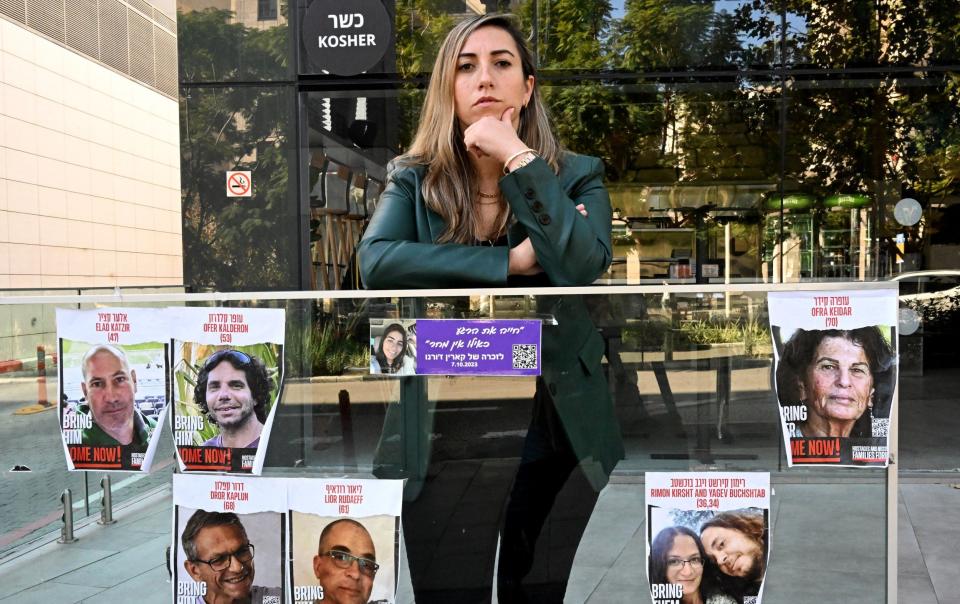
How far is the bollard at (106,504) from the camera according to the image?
12.8ft

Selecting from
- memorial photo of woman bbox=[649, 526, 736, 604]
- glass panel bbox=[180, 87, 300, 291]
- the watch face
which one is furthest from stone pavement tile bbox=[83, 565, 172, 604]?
the watch face

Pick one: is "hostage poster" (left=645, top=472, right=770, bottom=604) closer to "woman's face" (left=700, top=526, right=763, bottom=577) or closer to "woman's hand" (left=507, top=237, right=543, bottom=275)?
"woman's face" (left=700, top=526, right=763, bottom=577)

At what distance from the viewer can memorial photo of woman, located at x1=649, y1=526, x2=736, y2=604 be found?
7.60 feet

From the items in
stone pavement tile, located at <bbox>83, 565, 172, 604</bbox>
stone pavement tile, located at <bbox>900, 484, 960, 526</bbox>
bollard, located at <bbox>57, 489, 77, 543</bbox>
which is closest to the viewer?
stone pavement tile, located at <bbox>83, 565, 172, 604</bbox>

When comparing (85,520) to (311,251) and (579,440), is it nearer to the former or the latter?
(579,440)

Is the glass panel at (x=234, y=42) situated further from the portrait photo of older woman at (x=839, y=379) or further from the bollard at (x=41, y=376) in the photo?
the portrait photo of older woman at (x=839, y=379)

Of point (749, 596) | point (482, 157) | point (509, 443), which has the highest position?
point (482, 157)

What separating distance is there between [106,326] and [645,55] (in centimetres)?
624

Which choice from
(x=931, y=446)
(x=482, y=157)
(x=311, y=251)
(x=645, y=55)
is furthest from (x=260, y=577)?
(x=931, y=446)

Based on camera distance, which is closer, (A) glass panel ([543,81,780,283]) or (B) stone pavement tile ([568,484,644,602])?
(B) stone pavement tile ([568,484,644,602])

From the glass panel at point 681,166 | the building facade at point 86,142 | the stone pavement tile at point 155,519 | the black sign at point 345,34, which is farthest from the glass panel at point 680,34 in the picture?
the building facade at point 86,142

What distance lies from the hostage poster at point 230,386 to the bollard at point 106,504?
5.18ft

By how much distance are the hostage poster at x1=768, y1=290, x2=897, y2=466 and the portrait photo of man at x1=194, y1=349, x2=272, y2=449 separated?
4.62 ft

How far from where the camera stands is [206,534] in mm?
2473
